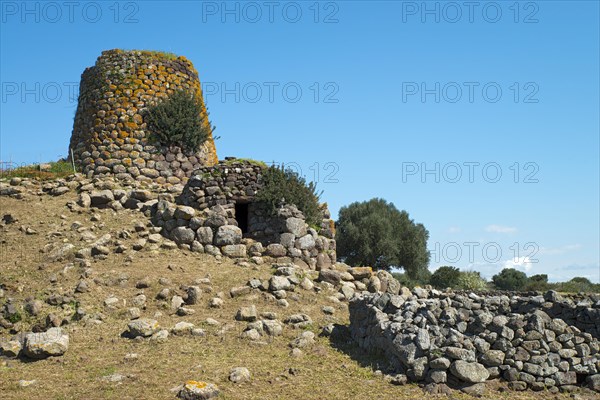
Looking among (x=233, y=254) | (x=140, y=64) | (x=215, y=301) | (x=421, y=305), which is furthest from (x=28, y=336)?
(x=140, y=64)

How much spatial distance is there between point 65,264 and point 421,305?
8.57 meters

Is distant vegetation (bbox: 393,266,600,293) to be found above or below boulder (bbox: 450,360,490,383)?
above

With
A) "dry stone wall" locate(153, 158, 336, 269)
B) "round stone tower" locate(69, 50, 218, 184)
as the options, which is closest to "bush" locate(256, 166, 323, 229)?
"dry stone wall" locate(153, 158, 336, 269)

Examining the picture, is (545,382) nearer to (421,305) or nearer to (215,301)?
(421,305)

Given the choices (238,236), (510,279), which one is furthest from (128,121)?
(510,279)

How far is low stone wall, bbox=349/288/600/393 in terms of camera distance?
9781 millimetres

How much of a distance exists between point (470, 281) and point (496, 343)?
18.2 metres

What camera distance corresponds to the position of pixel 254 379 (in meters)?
9.48

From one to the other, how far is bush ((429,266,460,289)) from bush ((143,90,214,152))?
1428 cm

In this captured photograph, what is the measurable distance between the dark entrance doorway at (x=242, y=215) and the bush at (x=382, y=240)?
13204mm

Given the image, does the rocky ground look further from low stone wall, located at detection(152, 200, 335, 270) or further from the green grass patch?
the green grass patch

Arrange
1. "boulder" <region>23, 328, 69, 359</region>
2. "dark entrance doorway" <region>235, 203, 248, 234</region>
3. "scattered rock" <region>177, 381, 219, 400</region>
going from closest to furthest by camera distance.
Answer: "scattered rock" <region>177, 381, 219, 400</region> < "boulder" <region>23, 328, 69, 359</region> < "dark entrance doorway" <region>235, 203, 248, 234</region>

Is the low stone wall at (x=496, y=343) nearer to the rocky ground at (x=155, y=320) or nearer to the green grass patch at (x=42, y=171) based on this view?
the rocky ground at (x=155, y=320)

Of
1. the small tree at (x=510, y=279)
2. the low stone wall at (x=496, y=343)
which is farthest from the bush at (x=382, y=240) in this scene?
the low stone wall at (x=496, y=343)
